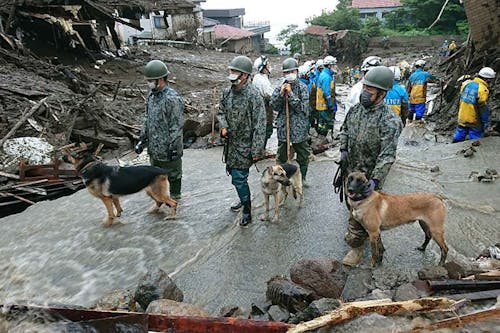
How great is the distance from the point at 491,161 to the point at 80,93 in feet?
37.7

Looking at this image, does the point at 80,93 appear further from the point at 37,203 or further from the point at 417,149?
the point at 417,149

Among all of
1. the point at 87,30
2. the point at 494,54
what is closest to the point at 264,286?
the point at 494,54

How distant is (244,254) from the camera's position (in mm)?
5090

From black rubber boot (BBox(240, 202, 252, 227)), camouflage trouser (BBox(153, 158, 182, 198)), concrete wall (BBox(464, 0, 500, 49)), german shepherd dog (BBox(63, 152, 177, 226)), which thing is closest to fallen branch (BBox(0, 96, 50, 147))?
german shepherd dog (BBox(63, 152, 177, 226))

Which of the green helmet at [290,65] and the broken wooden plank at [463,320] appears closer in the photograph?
the broken wooden plank at [463,320]

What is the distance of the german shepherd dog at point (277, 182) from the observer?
18.6 feet

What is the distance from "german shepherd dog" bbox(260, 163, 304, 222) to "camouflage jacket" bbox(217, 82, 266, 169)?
342 mm

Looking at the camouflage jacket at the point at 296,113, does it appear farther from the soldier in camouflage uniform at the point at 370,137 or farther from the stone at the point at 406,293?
the stone at the point at 406,293

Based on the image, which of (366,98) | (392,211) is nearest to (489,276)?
(392,211)

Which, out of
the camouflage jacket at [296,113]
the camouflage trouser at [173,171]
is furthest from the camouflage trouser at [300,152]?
the camouflage trouser at [173,171]

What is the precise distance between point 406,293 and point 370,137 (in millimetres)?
1805

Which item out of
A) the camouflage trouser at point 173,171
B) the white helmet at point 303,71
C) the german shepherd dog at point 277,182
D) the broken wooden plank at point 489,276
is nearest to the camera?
the broken wooden plank at point 489,276

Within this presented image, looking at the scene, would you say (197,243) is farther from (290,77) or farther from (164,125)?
(290,77)

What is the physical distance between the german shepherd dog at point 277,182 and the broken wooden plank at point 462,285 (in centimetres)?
263
